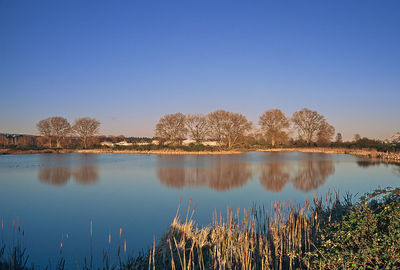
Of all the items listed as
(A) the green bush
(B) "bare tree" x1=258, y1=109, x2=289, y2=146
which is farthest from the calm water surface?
(B) "bare tree" x1=258, y1=109, x2=289, y2=146

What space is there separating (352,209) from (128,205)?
7.76 m

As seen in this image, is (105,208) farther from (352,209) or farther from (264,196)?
(352,209)

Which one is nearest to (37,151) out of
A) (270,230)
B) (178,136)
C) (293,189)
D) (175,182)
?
(178,136)

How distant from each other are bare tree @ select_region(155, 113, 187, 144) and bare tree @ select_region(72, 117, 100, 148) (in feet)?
53.5

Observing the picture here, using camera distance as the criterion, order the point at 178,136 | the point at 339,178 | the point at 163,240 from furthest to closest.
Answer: the point at 178,136
the point at 339,178
the point at 163,240

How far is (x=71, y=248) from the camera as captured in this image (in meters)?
5.43

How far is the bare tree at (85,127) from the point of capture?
55969mm

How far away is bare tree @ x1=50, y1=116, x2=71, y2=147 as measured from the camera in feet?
184

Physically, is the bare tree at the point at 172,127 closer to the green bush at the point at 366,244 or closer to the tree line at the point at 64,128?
the tree line at the point at 64,128

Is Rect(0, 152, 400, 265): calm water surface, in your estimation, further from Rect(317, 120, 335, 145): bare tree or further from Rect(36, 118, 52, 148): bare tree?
Rect(36, 118, 52, 148): bare tree

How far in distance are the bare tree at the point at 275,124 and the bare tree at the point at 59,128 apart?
42486 mm

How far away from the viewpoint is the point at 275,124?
53344 millimetres

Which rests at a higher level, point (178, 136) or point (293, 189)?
point (178, 136)

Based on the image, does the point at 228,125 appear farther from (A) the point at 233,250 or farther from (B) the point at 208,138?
(A) the point at 233,250
